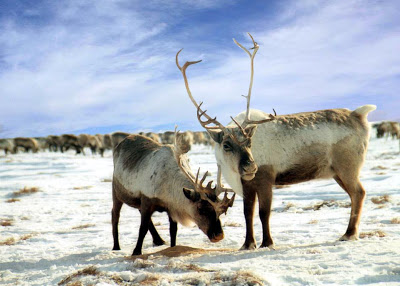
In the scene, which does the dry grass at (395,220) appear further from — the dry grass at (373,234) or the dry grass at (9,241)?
the dry grass at (9,241)

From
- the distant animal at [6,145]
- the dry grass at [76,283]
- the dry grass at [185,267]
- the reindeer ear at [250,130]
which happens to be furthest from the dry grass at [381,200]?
the distant animal at [6,145]

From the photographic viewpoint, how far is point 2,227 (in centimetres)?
842

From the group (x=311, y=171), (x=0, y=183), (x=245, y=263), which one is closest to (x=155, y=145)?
(x=311, y=171)

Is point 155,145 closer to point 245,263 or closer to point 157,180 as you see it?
point 157,180

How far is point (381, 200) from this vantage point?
27.8 feet

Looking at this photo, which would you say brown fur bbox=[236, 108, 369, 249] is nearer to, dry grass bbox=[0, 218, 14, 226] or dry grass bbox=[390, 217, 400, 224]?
dry grass bbox=[390, 217, 400, 224]

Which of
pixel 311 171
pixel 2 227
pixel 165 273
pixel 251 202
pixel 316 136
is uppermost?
pixel 316 136

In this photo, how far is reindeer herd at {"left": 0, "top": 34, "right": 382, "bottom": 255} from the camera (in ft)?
17.1

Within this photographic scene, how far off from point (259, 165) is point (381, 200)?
4.50 metres

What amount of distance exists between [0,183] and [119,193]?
9.86m

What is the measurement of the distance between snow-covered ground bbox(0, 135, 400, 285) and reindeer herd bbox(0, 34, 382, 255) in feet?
1.60

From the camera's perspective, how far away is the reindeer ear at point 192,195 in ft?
17.0

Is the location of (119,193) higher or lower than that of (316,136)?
lower

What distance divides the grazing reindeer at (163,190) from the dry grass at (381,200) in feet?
15.2
